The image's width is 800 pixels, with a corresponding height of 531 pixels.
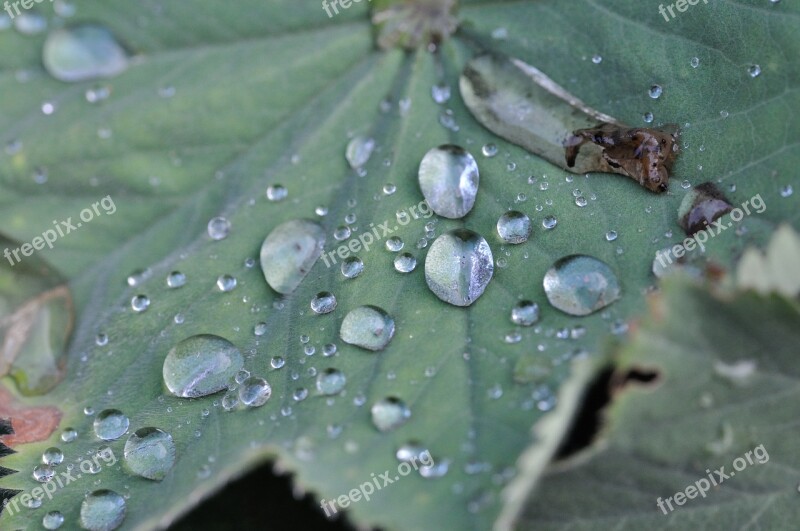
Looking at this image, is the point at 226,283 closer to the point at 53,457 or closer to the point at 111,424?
the point at 111,424

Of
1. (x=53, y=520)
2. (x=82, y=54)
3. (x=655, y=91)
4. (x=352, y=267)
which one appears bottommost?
(x=53, y=520)

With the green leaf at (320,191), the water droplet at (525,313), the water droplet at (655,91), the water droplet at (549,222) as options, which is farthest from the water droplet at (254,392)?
the water droplet at (655,91)

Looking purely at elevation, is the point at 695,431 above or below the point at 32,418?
below

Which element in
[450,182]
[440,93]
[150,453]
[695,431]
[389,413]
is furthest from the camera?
[440,93]

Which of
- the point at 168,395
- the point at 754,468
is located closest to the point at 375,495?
the point at 168,395

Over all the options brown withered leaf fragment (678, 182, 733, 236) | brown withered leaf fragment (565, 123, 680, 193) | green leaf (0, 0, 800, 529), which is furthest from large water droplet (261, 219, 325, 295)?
brown withered leaf fragment (678, 182, 733, 236)

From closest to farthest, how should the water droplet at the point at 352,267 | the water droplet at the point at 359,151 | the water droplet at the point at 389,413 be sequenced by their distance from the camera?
the water droplet at the point at 389,413 → the water droplet at the point at 352,267 → the water droplet at the point at 359,151

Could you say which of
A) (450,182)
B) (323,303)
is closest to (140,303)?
(323,303)

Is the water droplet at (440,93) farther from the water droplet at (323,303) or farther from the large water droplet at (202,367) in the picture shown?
the large water droplet at (202,367)
